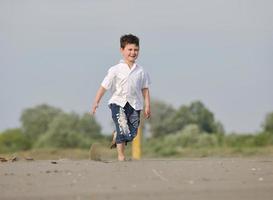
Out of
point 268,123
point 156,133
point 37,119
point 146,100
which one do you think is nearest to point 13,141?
point 37,119

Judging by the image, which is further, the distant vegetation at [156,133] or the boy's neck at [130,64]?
the distant vegetation at [156,133]

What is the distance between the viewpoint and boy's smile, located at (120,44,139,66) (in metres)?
11.7

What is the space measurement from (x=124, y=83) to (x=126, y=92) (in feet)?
0.38

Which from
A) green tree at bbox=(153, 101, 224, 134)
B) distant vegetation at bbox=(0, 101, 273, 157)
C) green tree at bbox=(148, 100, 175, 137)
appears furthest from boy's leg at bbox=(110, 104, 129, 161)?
green tree at bbox=(148, 100, 175, 137)

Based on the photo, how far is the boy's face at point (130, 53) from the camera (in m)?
11.7

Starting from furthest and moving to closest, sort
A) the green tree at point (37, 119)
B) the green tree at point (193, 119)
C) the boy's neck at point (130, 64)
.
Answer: the green tree at point (193, 119) → the green tree at point (37, 119) → the boy's neck at point (130, 64)

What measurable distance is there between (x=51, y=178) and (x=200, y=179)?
1.38 m

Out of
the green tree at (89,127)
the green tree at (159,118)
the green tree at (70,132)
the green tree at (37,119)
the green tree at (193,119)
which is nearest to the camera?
the green tree at (70,132)

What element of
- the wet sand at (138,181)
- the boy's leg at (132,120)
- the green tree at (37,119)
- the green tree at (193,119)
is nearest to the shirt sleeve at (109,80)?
the boy's leg at (132,120)

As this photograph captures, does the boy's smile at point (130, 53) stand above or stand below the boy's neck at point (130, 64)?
above

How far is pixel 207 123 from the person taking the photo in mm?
41281

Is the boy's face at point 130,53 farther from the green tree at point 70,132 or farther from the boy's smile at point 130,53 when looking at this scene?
the green tree at point 70,132

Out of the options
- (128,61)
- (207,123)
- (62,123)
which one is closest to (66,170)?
(128,61)

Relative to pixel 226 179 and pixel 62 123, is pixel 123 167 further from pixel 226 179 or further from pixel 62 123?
pixel 62 123
